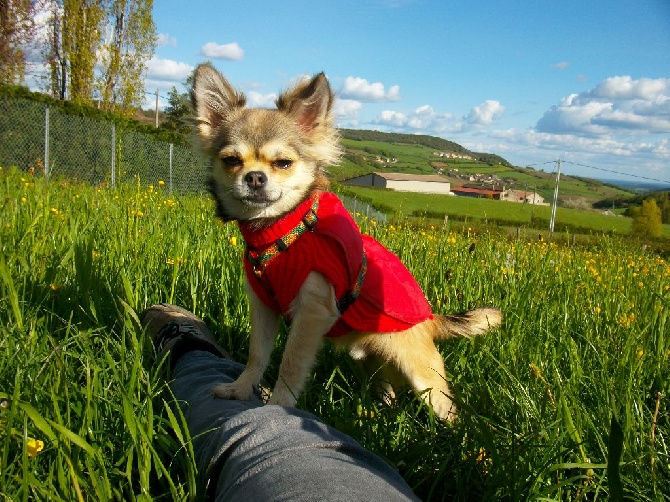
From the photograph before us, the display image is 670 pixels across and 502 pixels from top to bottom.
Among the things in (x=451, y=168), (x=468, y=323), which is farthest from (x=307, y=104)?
(x=451, y=168)

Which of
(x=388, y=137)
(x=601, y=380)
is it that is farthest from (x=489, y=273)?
(x=388, y=137)

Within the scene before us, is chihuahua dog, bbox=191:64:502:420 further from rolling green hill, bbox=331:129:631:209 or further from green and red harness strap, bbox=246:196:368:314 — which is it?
rolling green hill, bbox=331:129:631:209

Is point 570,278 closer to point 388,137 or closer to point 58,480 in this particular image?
point 58,480

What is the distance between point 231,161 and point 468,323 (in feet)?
4.77

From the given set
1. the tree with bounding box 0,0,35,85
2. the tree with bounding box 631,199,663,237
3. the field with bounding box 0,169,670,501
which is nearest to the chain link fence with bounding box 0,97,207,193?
the tree with bounding box 0,0,35,85

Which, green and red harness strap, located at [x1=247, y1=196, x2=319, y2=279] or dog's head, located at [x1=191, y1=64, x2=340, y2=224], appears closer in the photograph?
green and red harness strap, located at [x1=247, y1=196, x2=319, y2=279]

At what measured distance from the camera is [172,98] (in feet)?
162

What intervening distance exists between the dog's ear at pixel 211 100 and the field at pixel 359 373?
2.56 ft

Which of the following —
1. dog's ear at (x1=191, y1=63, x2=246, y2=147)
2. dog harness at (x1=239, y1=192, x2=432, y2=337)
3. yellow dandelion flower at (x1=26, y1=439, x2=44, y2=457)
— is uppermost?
dog's ear at (x1=191, y1=63, x2=246, y2=147)

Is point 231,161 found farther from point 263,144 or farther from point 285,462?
point 285,462

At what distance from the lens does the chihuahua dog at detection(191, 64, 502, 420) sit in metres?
2.42

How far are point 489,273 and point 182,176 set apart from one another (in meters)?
16.2

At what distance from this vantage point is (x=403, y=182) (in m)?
57.3

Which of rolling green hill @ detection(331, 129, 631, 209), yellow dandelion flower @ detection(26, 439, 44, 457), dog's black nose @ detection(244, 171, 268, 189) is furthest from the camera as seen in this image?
rolling green hill @ detection(331, 129, 631, 209)
